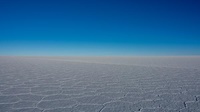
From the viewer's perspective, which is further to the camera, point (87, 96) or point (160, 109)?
point (87, 96)

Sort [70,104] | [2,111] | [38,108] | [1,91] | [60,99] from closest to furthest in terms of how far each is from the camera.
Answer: [2,111] → [38,108] → [70,104] → [60,99] → [1,91]

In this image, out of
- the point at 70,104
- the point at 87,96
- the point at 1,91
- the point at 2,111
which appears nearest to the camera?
the point at 2,111

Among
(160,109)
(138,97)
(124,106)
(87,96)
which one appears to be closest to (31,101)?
(87,96)

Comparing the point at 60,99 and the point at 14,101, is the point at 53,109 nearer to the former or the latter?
the point at 60,99

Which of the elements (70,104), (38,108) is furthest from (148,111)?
(38,108)

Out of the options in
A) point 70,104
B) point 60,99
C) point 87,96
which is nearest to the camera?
point 70,104

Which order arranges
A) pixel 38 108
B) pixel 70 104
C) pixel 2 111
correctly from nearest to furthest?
pixel 2 111 < pixel 38 108 < pixel 70 104

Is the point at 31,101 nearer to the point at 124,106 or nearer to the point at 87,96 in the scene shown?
the point at 87,96

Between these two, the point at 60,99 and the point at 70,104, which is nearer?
the point at 70,104
